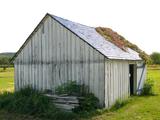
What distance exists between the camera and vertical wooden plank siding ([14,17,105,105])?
15.7 metres

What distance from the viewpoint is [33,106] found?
15.1 metres

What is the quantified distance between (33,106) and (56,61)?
3.19 metres

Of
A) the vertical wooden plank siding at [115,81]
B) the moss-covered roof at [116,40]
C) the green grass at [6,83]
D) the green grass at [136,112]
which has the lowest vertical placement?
the green grass at [136,112]

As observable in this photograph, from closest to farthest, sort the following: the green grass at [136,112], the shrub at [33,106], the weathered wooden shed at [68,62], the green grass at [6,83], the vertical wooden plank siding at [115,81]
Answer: the green grass at [136,112] → the shrub at [33,106] → the weathered wooden shed at [68,62] → the vertical wooden plank siding at [115,81] → the green grass at [6,83]

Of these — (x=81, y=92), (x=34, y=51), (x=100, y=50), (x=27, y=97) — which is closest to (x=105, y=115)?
(x=81, y=92)

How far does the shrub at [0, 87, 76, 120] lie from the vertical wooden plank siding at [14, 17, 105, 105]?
A: 1386mm

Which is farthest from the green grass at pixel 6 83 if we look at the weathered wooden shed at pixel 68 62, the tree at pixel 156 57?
the tree at pixel 156 57

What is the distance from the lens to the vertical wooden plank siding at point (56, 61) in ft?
51.4

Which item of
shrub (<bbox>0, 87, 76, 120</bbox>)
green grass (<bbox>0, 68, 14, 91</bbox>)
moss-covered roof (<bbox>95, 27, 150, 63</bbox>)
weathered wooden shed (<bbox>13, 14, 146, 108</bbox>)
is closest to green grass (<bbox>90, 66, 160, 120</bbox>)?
weathered wooden shed (<bbox>13, 14, 146, 108</bbox>)

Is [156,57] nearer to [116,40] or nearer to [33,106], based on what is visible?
[116,40]

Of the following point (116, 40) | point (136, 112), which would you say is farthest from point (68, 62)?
point (116, 40)

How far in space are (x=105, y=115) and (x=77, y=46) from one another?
409cm

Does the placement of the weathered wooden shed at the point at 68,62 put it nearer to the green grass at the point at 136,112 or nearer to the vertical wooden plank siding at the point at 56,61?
the vertical wooden plank siding at the point at 56,61

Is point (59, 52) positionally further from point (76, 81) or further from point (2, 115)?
point (2, 115)
